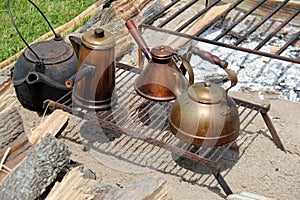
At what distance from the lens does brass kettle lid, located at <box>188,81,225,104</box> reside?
3.28 m

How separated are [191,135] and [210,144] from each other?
0.13 metres

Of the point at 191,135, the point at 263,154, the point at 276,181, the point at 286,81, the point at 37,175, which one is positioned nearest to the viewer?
the point at 37,175

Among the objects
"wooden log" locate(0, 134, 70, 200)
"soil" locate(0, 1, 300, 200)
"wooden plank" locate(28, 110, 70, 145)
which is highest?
"wooden log" locate(0, 134, 70, 200)

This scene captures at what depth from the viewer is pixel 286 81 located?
14.6 feet

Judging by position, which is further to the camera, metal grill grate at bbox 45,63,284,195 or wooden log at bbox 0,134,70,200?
metal grill grate at bbox 45,63,284,195

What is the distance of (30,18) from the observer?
224 inches

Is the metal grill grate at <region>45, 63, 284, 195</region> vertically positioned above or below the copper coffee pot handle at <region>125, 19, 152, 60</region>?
below

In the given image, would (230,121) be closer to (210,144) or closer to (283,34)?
(210,144)

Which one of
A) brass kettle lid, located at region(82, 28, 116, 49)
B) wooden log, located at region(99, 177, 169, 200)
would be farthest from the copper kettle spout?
wooden log, located at region(99, 177, 169, 200)

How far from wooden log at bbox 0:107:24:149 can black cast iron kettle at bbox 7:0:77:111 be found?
1.39ft

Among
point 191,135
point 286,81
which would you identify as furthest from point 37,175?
point 286,81

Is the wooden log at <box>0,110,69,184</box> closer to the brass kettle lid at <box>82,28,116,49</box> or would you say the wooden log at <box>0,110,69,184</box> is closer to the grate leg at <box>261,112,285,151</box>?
the brass kettle lid at <box>82,28,116,49</box>

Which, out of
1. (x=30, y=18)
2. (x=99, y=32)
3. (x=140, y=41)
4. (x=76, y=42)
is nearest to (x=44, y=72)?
(x=76, y=42)

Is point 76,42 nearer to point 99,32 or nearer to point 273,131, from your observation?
point 99,32
